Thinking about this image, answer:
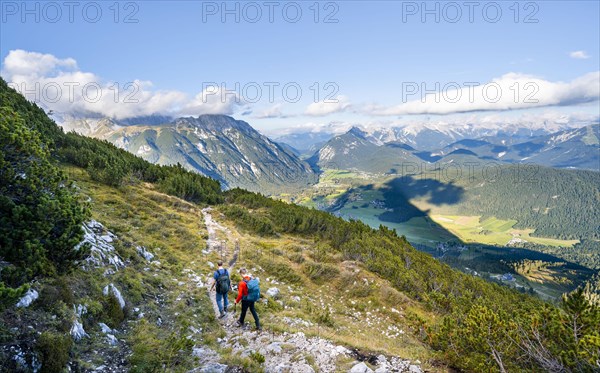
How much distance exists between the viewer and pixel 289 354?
13.4 meters

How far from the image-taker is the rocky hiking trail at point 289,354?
12.3 m

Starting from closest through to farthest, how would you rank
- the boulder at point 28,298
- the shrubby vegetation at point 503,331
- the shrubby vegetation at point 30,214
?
the boulder at point 28,298 → the shrubby vegetation at point 30,214 → the shrubby vegetation at point 503,331

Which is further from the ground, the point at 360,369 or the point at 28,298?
the point at 28,298

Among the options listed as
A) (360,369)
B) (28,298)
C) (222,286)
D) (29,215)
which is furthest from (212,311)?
(29,215)

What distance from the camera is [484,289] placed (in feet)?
149

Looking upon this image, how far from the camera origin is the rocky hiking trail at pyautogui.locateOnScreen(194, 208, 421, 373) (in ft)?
40.3

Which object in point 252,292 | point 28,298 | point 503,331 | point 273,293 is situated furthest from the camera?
point 273,293

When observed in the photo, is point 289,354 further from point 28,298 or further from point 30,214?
point 30,214

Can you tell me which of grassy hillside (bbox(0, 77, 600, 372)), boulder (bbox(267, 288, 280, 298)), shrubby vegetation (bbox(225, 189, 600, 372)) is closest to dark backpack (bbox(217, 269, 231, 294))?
grassy hillside (bbox(0, 77, 600, 372))

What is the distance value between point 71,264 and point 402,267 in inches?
1436

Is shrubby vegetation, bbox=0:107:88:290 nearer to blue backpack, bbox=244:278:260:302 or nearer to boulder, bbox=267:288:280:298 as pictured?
blue backpack, bbox=244:278:260:302

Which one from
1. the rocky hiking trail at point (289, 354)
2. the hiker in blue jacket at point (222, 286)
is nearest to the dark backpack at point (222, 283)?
the hiker in blue jacket at point (222, 286)

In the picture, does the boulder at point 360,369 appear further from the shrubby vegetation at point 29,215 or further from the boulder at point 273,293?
the boulder at point 273,293

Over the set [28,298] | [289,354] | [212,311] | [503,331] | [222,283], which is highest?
[28,298]
